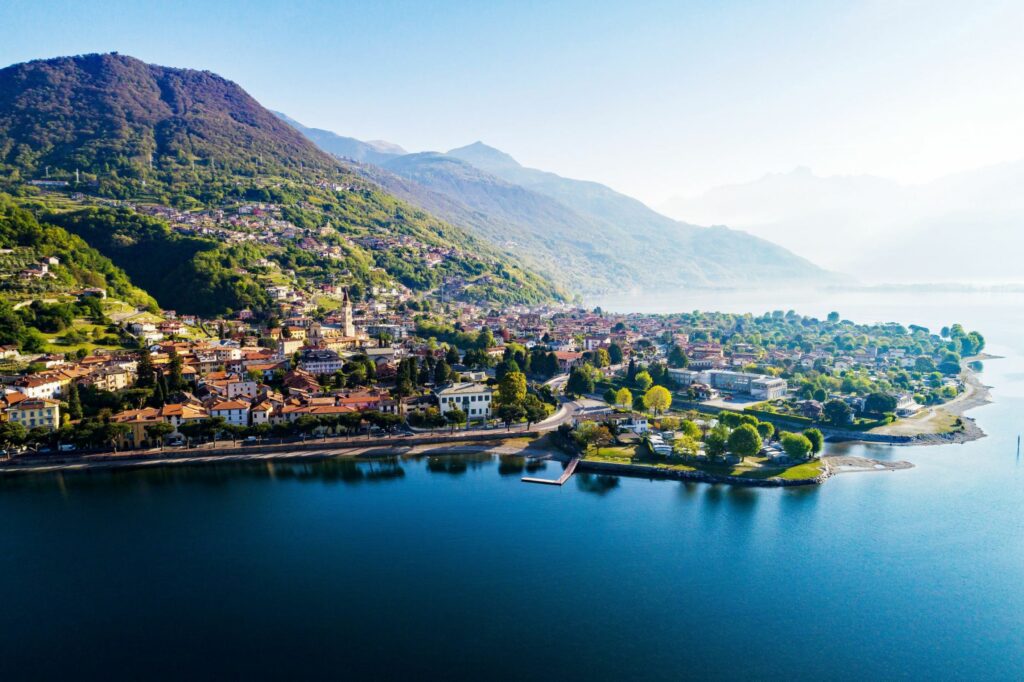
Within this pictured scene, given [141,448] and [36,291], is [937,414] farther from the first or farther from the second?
[36,291]

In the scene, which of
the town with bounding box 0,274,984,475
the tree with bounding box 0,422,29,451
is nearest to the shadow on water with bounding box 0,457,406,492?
the town with bounding box 0,274,984,475

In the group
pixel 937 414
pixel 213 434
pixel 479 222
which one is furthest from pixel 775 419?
pixel 479 222

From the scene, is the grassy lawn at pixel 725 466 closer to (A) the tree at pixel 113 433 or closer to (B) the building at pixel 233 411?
(B) the building at pixel 233 411

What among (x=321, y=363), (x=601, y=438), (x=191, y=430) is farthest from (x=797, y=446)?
(x=321, y=363)

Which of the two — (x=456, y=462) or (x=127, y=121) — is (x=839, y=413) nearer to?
(x=456, y=462)

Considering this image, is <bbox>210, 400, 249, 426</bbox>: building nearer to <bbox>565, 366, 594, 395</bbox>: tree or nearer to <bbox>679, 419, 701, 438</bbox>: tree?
<bbox>565, 366, 594, 395</bbox>: tree
